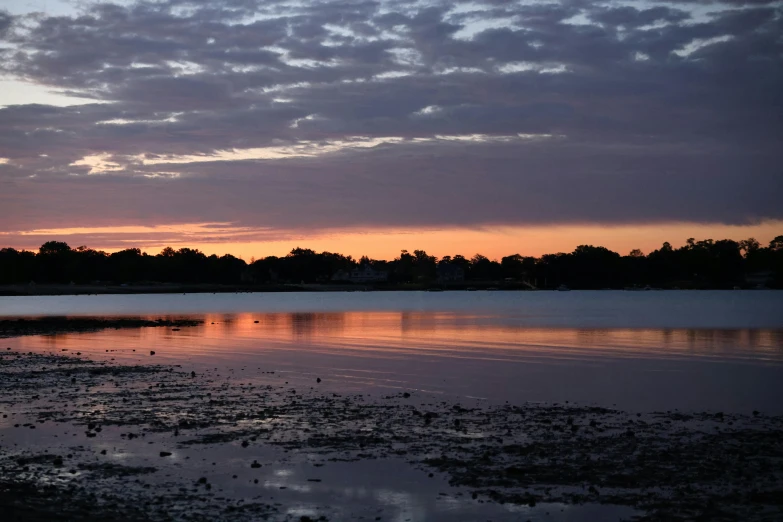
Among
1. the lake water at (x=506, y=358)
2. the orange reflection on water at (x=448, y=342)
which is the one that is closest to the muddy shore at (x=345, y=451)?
the lake water at (x=506, y=358)

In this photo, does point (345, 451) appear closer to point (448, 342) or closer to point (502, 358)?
point (502, 358)

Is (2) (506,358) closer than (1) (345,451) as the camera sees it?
No

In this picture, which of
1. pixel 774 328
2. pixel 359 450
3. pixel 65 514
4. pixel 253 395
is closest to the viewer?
pixel 65 514

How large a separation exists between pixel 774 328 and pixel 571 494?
55.1 m

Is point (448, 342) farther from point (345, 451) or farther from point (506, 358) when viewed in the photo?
point (345, 451)

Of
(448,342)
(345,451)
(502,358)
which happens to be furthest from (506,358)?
(345,451)

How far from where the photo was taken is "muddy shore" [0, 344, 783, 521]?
12.3 meters

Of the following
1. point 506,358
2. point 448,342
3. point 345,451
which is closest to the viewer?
Answer: point 345,451

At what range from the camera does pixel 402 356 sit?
126 feet

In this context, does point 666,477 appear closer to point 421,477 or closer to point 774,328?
point 421,477

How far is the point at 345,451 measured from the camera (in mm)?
16125

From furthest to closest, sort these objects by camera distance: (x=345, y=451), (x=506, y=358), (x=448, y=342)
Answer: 1. (x=448, y=342)
2. (x=506, y=358)
3. (x=345, y=451)

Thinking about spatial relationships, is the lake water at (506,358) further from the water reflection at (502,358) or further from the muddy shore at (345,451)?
the muddy shore at (345,451)

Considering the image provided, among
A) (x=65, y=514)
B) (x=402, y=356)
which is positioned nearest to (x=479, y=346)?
(x=402, y=356)
